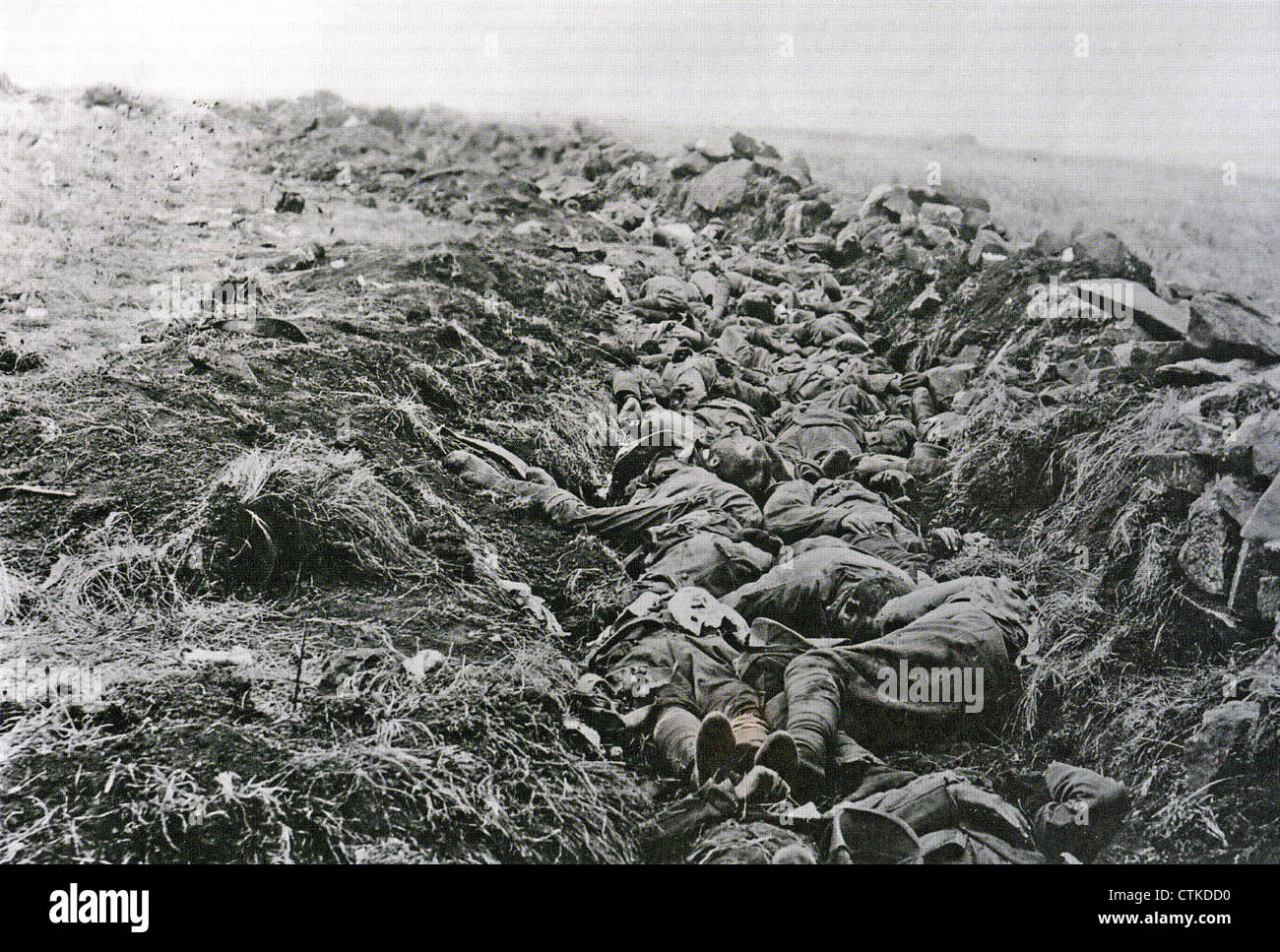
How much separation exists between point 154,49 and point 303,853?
11.0 ft

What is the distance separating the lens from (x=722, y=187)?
414 centimetres

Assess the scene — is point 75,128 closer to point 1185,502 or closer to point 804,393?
point 804,393

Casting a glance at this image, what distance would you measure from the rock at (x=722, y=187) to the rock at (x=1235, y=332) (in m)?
2.00

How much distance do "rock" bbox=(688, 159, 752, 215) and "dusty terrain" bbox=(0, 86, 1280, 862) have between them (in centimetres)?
13

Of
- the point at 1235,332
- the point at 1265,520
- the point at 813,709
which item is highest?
the point at 1235,332

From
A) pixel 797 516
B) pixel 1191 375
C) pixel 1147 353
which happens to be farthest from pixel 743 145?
pixel 1191 375

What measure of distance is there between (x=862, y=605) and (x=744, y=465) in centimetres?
72

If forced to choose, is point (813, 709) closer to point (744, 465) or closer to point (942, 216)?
point (744, 465)

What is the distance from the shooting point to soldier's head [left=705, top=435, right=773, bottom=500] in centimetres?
363

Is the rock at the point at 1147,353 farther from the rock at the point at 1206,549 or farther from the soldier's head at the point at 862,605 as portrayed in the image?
the soldier's head at the point at 862,605

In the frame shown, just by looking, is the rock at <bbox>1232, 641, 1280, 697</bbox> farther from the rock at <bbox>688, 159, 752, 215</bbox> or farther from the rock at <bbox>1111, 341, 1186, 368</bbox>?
the rock at <bbox>688, 159, 752, 215</bbox>

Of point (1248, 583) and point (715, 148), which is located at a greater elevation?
point (715, 148)

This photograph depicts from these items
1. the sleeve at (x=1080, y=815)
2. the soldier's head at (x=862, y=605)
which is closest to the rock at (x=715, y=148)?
the soldier's head at (x=862, y=605)

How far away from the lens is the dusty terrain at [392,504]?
124 inches
